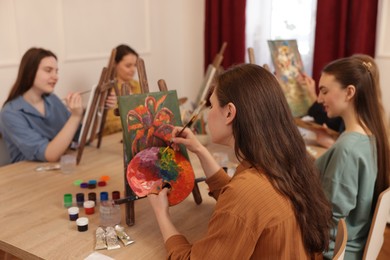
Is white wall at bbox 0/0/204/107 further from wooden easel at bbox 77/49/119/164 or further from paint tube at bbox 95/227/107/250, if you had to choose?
paint tube at bbox 95/227/107/250

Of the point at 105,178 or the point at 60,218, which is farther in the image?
the point at 105,178

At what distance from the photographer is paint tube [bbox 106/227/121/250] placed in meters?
1.25

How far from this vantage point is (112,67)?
6.95ft

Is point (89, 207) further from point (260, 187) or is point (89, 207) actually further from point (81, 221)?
point (260, 187)

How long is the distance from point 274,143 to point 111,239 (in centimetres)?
62

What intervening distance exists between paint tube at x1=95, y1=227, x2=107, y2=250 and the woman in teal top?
30.6 inches

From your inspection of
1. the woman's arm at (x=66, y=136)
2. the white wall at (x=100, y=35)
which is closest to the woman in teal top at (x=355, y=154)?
the woman's arm at (x=66, y=136)

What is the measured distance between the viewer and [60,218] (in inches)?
57.4

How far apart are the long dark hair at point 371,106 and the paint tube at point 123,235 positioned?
967 mm

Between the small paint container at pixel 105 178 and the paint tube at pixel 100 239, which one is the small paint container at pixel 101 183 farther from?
the paint tube at pixel 100 239

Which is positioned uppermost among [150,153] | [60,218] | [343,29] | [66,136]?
[343,29]

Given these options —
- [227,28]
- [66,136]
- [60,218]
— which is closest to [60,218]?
[60,218]

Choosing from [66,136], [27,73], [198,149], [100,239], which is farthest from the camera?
[27,73]

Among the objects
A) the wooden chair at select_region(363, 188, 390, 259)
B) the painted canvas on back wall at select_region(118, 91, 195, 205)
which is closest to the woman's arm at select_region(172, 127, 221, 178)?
the painted canvas on back wall at select_region(118, 91, 195, 205)
